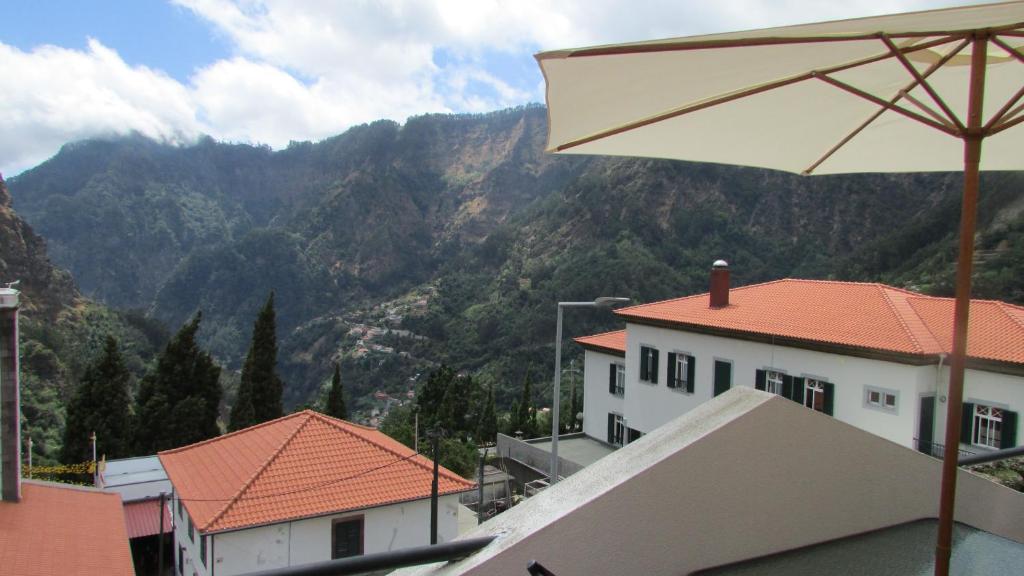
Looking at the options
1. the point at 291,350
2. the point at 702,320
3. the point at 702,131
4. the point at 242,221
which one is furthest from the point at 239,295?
the point at 702,131

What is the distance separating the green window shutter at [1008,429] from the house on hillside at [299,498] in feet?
33.4

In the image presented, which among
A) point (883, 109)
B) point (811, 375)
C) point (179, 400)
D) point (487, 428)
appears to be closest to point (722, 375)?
point (811, 375)

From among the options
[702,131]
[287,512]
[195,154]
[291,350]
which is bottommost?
[291,350]

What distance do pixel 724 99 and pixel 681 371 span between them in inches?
645

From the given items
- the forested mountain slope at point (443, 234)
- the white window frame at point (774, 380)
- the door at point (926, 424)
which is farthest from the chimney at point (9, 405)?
the forested mountain slope at point (443, 234)

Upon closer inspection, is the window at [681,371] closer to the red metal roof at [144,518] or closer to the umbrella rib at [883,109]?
the red metal roof at [144,518]

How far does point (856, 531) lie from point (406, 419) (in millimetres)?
32896

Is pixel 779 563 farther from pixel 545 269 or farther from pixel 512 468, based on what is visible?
pixel 545 269

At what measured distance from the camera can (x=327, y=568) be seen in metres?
1.56

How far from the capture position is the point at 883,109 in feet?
10.2

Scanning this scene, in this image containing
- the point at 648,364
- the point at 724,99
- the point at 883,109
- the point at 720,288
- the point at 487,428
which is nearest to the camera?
the point at 724,99

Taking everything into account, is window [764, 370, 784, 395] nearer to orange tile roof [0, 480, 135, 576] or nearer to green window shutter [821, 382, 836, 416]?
green window shutter [821, 382, 836, 416]

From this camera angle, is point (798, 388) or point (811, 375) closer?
point (811, 375)

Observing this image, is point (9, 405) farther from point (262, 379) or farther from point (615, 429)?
point (615, 429)
